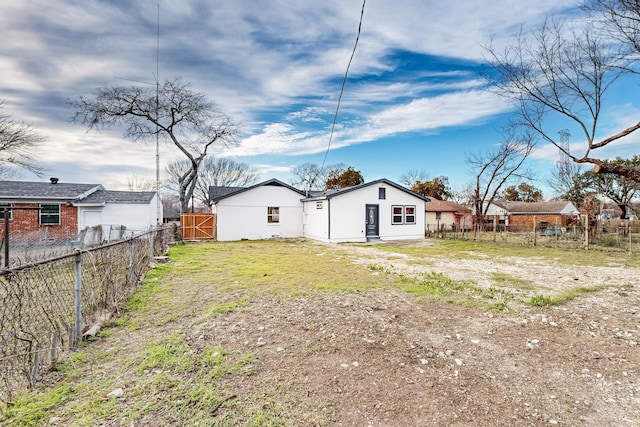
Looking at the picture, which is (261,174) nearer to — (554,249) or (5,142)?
(5,142)

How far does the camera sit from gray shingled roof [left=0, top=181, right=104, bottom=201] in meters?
16.5

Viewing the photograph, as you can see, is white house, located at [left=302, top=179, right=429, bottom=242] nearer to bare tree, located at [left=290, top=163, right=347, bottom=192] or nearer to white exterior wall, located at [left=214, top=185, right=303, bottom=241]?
white exterior wall, located at [left=214, top=185, right=303, bottom=241]

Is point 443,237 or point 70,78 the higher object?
point 70,78

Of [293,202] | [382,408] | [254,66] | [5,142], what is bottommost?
[382,408]

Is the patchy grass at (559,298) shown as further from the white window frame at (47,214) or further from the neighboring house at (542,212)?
the neighboring house at (542,212)

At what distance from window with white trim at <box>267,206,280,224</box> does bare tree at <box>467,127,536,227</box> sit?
16255 mm

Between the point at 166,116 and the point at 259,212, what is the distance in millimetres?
13266

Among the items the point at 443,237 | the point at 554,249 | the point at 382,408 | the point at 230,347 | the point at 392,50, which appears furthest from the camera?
the point at 443,237

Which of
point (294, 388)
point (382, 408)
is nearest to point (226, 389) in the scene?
A: point (294, 388)

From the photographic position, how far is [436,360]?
326 centimetres

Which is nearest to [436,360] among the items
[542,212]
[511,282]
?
[511,282]

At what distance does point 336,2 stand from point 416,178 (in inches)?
1610

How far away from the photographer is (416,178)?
44938 millimetres

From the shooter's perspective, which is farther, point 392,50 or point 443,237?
point 443,237
